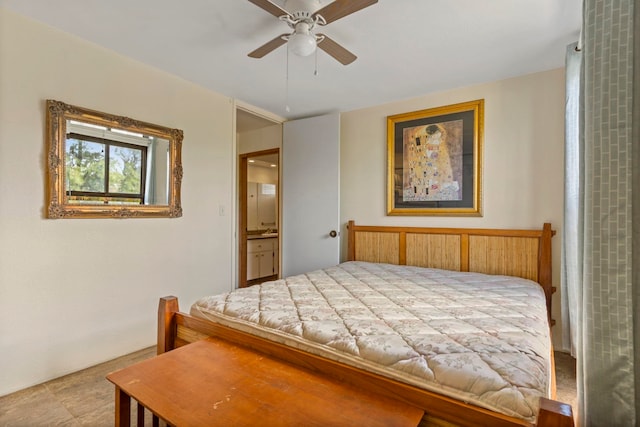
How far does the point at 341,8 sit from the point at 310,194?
7.75ft

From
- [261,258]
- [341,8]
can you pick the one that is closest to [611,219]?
[341,8]

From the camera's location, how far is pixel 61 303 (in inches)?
83.4

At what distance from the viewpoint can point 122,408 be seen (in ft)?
3.82

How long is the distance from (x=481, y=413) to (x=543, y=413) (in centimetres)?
16

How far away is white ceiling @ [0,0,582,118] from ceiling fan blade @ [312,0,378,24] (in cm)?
35

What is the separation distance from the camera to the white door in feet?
11.8

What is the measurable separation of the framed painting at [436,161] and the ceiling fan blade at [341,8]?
5.95ft

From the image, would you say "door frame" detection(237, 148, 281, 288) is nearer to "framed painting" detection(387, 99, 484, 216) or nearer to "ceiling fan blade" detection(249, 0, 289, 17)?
"framed painting" detection(387, 99, 484, 216)

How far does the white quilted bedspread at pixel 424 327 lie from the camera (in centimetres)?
95

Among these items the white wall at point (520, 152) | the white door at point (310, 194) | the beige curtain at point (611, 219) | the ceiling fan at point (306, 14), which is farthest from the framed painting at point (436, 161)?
the beige curtain at point (611, 219)

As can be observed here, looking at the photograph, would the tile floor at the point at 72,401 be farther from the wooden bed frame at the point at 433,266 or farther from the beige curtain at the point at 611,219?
the beige curtain at the point at 611,219

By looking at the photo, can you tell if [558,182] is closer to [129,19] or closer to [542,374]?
[542,374]

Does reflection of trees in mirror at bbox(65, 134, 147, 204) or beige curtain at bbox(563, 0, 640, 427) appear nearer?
Answer: beige curtain at bbox(563, 0, 640, 427)

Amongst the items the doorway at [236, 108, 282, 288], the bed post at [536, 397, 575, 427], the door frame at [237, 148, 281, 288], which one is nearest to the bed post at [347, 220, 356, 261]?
the doorway at [236, 108, 282, 288]
